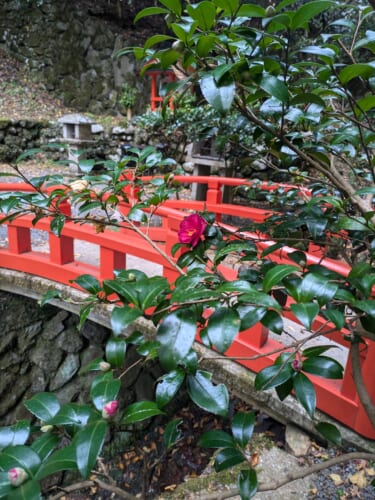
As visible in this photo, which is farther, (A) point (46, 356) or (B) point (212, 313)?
(A) point (46, 356)

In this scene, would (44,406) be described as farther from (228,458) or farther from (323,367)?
(323,367)

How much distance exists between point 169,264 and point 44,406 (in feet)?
3.37

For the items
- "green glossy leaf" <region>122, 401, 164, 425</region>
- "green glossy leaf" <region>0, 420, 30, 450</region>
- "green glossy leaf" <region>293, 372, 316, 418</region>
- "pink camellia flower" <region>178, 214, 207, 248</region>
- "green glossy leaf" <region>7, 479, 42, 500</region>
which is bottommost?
"green glossy leaf" <region>0, 420, 30, 450</region>

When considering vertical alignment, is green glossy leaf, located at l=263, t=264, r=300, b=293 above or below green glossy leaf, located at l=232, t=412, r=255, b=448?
above

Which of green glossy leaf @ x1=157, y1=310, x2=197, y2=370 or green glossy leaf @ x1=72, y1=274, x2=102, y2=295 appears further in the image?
green glossy leaf @ x1=72, y1=274, x2=102, y2=295

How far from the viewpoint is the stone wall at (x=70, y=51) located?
9.72 m

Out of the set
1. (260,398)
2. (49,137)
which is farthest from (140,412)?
(49,137)

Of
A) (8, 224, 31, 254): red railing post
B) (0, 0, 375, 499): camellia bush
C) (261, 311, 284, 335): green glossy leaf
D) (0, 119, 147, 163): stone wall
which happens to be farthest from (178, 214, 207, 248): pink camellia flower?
(0, 119, 147, 163): stone wall

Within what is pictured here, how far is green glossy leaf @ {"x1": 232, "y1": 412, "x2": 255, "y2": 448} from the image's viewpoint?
0.70 metres

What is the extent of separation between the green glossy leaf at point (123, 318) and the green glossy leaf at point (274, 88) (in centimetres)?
47

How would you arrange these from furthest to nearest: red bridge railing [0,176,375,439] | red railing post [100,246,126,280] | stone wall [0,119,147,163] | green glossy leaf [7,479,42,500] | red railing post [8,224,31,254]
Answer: stone wall [0,119,147,163] < red railing post [8,224,31,254] < red railing post [100,246,126,280] < red bridge railing [0,176,375,439] < green glossy leaf [7,479,42,500]

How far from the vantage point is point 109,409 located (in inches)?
20.6

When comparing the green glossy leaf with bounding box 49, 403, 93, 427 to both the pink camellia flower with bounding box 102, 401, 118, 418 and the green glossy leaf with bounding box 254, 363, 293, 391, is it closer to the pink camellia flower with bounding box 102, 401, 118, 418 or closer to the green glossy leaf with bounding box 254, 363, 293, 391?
the pink camellia flower with bounding box 102, 401, 118, 418

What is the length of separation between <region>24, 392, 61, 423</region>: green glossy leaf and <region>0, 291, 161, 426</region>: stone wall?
214 cm
